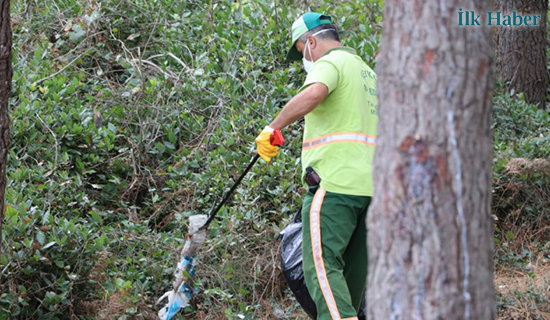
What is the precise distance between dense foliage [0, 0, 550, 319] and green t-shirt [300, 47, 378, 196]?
1.38 metres

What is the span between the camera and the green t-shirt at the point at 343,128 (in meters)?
3.93

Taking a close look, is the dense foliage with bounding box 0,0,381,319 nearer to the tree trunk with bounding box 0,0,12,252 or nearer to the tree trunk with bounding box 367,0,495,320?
the tree trunk with bounding box 0,0,12,252

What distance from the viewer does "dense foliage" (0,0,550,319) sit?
4.77m

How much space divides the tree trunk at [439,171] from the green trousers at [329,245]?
1.58 m

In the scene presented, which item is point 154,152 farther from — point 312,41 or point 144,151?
point 312,41

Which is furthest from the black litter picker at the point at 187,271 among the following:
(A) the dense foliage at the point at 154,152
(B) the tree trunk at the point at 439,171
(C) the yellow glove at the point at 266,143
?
(B) the tree trunk at the point at 439,171

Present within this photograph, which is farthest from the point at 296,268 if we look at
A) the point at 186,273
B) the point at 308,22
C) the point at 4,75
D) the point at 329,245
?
the point at 4,75

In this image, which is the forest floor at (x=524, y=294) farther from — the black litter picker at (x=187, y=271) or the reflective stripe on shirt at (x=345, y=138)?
the black litter picker at (x=187, y=271)

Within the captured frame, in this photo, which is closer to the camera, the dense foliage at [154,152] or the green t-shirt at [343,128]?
the green t-shirt at [343,128]

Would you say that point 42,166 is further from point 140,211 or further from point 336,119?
point 336,119

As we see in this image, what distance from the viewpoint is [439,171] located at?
2191 millimetres

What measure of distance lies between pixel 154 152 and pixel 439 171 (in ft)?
14.9

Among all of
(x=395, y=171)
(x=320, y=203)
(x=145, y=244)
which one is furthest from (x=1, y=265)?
(x=395, y=171)

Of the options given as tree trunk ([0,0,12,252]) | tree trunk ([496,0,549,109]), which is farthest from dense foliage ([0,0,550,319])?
tree trunk ([0,0,12,252])
